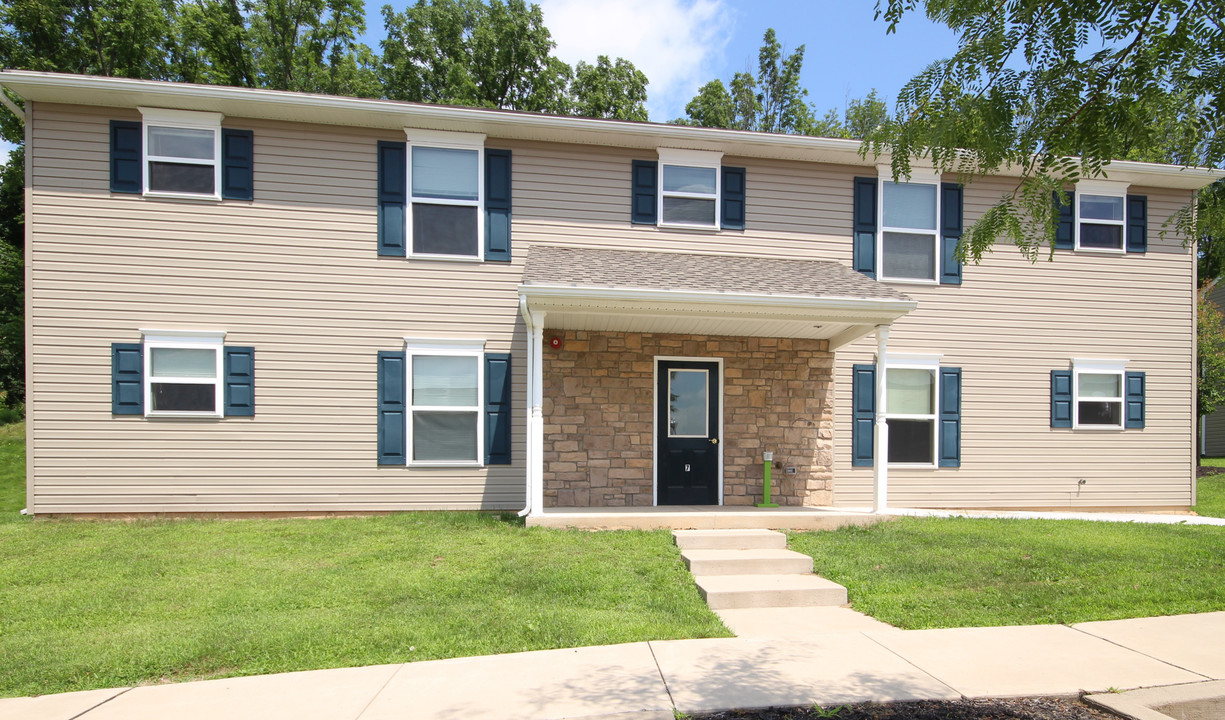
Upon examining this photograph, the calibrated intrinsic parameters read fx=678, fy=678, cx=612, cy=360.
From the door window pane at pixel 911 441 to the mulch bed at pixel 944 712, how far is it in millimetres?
6296

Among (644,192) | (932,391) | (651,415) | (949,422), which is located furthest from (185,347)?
(949,422)

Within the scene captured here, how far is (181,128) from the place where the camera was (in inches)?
326

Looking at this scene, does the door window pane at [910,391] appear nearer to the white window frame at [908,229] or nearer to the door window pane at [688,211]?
the white window frame at [908,229]

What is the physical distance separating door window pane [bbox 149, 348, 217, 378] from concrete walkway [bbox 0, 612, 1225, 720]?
17.5ft

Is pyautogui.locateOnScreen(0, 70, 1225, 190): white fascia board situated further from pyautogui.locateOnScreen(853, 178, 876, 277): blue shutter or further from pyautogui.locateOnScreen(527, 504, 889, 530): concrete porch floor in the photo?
pyautogui.locateOnScreen(527, 504, 889, 530): concrete porch floor

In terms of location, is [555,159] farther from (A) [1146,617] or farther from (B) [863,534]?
(A) [1146,617]

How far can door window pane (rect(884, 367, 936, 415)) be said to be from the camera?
9578 mm

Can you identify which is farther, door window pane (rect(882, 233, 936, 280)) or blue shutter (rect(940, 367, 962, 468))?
door window pane (rect(882, 233, 936, 280))

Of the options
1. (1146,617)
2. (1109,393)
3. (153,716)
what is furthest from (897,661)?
(1109,393)

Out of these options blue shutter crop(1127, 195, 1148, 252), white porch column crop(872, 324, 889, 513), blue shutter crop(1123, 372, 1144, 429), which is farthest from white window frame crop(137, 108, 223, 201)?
blue shutter crop(1123, 372, 1144, 429)

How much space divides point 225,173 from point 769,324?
6966 millimetres

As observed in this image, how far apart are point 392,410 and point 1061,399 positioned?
946 cm

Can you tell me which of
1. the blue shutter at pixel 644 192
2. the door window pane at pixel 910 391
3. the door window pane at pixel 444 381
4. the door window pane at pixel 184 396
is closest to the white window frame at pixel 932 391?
the door window pane at pixel 910 391

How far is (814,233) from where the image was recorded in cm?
958
